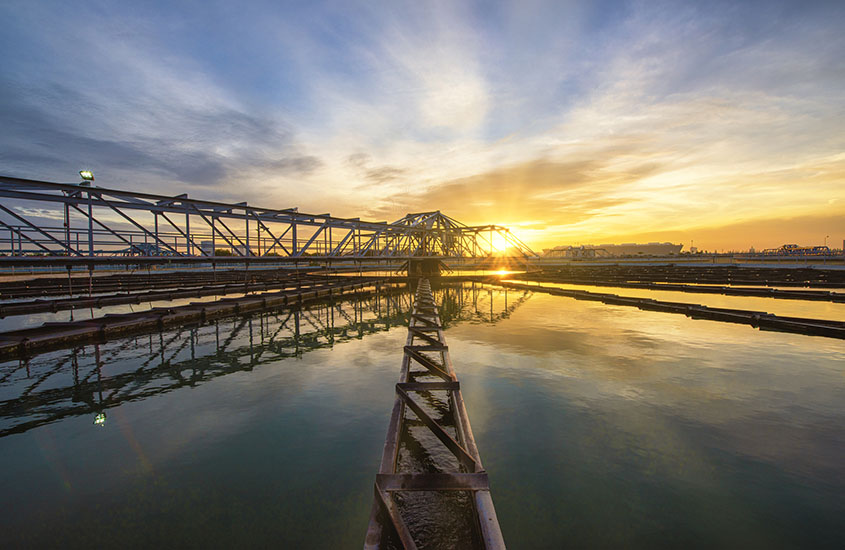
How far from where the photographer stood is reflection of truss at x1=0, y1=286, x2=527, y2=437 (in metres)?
8.81

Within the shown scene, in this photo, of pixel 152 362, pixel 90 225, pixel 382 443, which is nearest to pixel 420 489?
pixel 382 443

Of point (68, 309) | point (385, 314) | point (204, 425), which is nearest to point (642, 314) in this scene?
point (385, 314)

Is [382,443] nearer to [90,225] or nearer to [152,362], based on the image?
[152,362]

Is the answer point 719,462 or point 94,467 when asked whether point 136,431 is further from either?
point 719,462

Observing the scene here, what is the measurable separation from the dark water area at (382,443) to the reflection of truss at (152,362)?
99 millimetres

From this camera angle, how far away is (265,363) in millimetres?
12359

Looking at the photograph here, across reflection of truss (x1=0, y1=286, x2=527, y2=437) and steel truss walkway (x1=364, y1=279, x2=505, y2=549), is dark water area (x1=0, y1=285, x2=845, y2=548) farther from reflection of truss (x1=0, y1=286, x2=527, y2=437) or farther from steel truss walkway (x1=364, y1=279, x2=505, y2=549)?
steel truss walkway (x1=364, y1=279, x2=505, y2=549)

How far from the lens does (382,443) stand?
22.6ft

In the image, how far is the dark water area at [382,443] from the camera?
4695 millimetres

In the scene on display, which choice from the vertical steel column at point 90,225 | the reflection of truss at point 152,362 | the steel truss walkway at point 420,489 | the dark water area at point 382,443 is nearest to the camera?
the steel truss walkway at point 420,489

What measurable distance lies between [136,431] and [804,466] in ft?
43.6

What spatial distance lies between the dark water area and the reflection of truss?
0.10 meters

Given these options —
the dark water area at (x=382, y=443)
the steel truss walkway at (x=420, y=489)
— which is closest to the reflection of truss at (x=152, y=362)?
the dark water area at (x=382, y=443)

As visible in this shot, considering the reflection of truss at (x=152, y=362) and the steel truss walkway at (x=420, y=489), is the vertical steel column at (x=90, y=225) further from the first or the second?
the steel truss walkway at (x=420, y=489)
